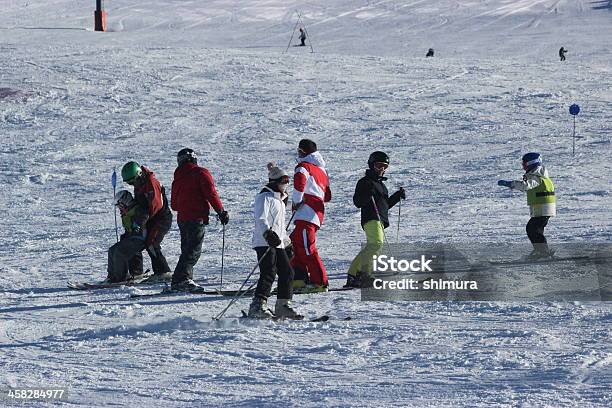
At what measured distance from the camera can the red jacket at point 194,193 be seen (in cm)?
1052

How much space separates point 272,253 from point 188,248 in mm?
1812

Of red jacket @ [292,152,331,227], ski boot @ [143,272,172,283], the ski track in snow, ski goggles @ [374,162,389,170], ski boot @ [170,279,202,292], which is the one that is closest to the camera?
the ski track in snow

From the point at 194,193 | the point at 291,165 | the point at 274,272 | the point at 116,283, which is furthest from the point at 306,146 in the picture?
the point at 291,165

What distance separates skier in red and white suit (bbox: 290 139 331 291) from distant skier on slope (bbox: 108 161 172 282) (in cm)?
166

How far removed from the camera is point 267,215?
890cm

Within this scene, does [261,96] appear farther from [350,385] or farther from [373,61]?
[350,385]

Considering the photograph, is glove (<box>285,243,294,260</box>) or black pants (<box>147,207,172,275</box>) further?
black pants (<box>147,207,172,275</box>)

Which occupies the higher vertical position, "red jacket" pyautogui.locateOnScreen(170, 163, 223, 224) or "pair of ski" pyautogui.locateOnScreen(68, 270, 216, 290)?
"red jacket" pyautogui.locateOnScreen(170, 163, 223, 224)

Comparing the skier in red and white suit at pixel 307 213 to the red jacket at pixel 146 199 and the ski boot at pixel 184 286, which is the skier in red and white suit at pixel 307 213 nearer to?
the ski boot at pixel 184 286

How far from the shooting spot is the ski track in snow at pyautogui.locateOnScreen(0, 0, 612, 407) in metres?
7.32

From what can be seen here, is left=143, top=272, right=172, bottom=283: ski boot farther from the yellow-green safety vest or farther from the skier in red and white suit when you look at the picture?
the yellow-green safety vest

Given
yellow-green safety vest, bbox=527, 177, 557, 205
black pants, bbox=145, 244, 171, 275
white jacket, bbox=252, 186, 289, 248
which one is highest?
yellow-green safety vest, bbox=527, 177, 557, 205

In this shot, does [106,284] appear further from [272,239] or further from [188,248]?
[272,239]

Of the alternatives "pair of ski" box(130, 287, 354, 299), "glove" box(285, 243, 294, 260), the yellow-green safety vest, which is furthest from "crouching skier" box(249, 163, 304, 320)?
the yellow-green safety vest
